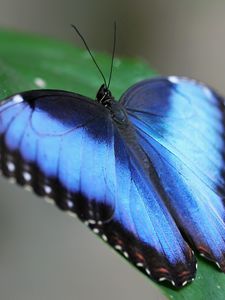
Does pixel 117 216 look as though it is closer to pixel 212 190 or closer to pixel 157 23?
pixel 212 190

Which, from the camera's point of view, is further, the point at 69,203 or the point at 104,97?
the point at 104,97

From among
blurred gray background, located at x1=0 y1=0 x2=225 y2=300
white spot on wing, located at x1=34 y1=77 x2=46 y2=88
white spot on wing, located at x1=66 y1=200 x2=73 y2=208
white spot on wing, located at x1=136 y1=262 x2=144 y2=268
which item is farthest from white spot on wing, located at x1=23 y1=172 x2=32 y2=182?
blurred gray background, located at x1=0 y1=0 x2=225 y2=300

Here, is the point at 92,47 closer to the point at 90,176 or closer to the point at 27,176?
the point at 90,176

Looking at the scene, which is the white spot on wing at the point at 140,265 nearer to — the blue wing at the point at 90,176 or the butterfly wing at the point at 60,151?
the blue wing at the point at 90,176

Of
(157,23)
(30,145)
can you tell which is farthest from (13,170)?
(157,23)

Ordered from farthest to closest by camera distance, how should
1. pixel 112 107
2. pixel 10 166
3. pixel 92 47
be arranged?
pixel 92 47 < pixel 112 107 < pixel 10 166

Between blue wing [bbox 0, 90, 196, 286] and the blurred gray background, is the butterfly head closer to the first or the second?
blue wing [bbox 0, 90, 196, 286]

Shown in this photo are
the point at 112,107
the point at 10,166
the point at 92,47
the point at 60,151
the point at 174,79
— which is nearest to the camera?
the point at 10,166

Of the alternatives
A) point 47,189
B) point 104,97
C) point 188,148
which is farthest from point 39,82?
point 47,189
